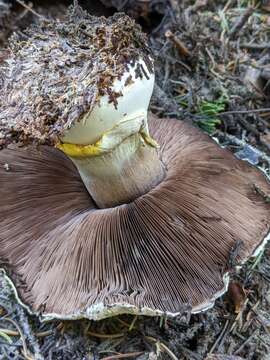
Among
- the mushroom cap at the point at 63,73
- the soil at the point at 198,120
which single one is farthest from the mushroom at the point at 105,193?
the soil at the point at 198,120

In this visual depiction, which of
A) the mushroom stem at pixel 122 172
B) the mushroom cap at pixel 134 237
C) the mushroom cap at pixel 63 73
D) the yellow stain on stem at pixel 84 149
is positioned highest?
the mushroom cap at pixel 63 73

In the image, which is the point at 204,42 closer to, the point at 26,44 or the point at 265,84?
the point at 265,84

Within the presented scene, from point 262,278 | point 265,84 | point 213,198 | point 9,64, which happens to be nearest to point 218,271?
point 213,198

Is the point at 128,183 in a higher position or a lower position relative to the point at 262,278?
higher

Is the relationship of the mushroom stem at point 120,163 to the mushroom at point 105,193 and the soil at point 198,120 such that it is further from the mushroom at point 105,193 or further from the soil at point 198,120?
the soil at point 198,120

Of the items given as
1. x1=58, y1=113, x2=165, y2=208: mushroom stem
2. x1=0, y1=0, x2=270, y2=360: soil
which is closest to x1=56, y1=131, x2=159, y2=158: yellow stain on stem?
x1=58, y1=113, x2=165, y2=208: mushroom stem

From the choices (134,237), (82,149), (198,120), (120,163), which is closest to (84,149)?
(82,149)

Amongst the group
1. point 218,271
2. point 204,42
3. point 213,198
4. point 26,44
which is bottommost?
point 218,271

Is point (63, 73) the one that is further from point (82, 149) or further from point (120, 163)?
point (120, 163)
